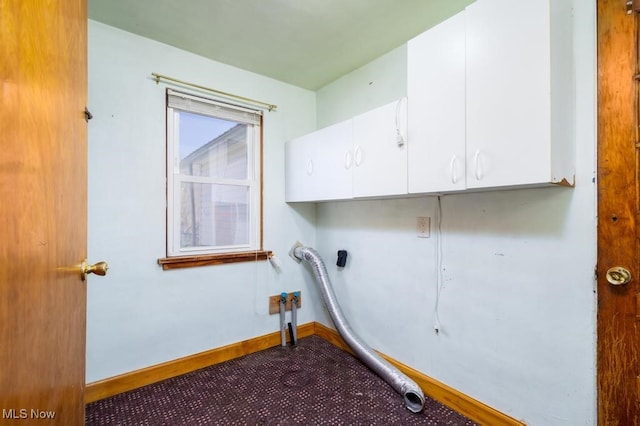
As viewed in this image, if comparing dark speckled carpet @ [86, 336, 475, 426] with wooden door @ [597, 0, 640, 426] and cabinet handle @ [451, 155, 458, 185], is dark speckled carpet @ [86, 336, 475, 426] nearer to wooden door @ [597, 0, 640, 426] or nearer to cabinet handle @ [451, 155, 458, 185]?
wooden door @ [597, 0, 640, 426]

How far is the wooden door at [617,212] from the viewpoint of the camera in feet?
3.70

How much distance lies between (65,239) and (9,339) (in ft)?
1.25

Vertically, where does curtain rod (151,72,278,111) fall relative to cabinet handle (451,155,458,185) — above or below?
above

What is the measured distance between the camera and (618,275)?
1.15m

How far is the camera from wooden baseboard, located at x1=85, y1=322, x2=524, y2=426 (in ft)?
5.16

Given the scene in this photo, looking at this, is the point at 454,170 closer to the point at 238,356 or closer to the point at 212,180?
the point at 212,180

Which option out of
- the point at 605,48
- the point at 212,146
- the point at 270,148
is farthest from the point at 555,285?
the point at 212,146

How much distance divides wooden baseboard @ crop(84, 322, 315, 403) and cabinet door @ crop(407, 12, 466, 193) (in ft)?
5.88

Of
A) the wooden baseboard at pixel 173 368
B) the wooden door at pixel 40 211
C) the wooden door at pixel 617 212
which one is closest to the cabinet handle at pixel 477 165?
the wooden door at pixel 617 212

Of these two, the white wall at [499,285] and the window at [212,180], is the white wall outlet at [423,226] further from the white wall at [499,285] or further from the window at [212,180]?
the window at [212,180]

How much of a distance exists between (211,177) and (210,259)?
0.64 meters

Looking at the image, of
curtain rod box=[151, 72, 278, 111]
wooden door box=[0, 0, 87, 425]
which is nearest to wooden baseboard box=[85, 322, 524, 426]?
wooden door box=[0, 0, 87, 425]

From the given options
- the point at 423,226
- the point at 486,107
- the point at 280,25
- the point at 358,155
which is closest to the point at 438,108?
the point at 486,107

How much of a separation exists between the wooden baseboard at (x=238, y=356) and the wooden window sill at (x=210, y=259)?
2.17 feet
